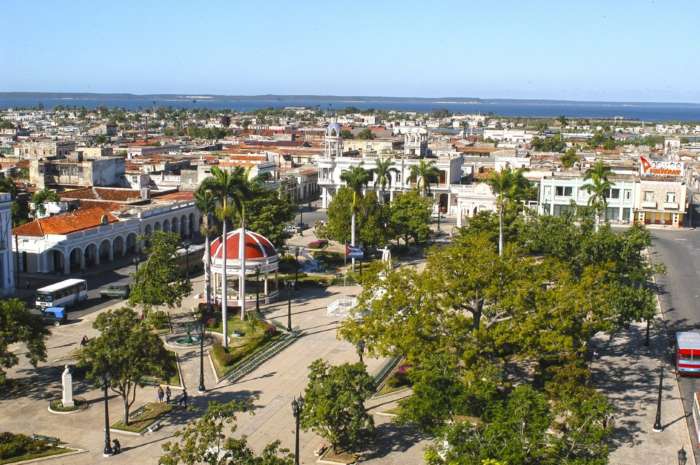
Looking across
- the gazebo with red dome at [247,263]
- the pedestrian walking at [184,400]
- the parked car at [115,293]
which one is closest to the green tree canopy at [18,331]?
the pedestrian walking at [184,400]

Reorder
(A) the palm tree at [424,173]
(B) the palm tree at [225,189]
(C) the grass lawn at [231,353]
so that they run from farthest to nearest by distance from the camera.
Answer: (A) the palm tree at [424,173] < (B) the palm tree at [225,189] < (C) the grass lawn at [231,353]

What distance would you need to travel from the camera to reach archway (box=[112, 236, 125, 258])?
70.9m

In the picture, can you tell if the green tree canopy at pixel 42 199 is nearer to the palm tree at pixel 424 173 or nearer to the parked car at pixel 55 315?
the parked car at pixel 55 315

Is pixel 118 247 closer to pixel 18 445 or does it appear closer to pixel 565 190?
pixel 18 445

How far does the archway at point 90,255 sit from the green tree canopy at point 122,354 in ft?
116

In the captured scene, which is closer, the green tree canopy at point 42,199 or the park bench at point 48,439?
the park bench at point 48,439

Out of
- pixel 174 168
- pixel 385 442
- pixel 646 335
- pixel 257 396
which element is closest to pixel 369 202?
pixel 646 335

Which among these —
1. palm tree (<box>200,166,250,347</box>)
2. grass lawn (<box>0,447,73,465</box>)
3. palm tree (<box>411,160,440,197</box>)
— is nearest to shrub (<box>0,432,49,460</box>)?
grass lawn (<box>0,447,73,465</box>)

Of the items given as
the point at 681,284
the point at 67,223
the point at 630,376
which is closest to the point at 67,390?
the point at 630,376

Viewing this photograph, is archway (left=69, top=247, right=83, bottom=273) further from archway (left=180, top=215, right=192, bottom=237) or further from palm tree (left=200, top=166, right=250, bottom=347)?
palm tree (left=200, top=166, right=250, bottom=347)

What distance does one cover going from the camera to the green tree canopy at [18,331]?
Result: 1353 inches

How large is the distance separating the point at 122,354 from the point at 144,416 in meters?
4.05

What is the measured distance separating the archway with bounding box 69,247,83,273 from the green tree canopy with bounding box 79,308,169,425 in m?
33.6

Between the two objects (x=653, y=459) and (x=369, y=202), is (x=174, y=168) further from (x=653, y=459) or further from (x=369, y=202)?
(x=653, y=459)
